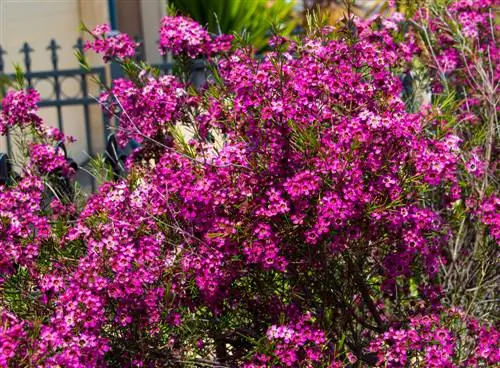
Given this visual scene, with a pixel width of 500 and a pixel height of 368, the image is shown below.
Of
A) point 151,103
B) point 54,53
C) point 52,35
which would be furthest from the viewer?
Result: point 52,35

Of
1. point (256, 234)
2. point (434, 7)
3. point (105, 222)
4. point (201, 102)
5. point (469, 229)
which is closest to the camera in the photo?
point (256, 234)

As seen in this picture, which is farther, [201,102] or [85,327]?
[201,102]

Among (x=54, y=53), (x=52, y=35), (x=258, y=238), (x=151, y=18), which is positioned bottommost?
(x=258, y=238)

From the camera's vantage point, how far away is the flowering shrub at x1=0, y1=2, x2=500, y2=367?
2.78 m

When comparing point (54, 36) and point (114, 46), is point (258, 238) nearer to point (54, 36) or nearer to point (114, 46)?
point (114, 46)

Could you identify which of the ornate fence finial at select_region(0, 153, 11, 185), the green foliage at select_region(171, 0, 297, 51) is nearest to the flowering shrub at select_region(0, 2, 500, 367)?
the ornate fence finial at select_region(0, 153, 11, 185)

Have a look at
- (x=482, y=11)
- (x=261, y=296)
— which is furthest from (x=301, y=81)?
(x=482, y=11)

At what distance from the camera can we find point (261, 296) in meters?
3.15

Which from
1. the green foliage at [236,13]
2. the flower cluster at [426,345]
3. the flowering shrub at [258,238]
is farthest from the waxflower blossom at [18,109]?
the green foliage at [236,13]

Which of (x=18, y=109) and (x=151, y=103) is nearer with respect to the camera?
(x=151, y=103)

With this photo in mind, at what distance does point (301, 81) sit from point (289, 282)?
63 centimetres

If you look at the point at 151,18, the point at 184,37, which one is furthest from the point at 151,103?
the point at 151,18

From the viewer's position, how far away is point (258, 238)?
9.21 ft

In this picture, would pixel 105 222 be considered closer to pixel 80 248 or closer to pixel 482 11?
pixel 80 248
